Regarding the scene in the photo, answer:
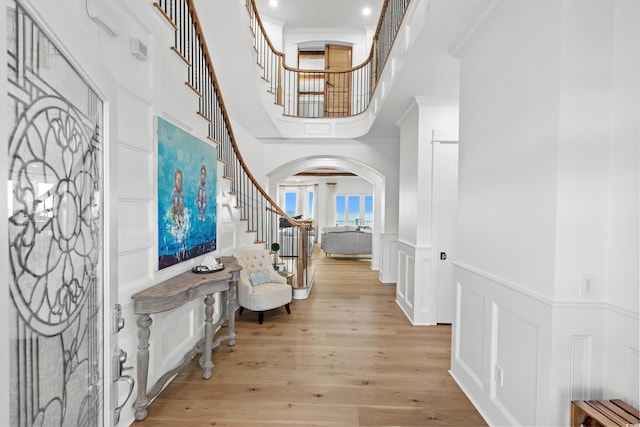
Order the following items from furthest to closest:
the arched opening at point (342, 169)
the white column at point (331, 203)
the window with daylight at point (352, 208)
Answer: the window with daylight at point (352, 208) → the white column at point (331, 203) → the arched opening at point (342, 169)

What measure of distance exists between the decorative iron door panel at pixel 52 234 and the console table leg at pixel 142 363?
0.90 metres

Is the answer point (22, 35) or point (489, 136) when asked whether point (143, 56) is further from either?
point (489, 136)

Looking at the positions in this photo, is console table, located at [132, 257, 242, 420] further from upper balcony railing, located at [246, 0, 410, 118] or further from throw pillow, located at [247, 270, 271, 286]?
upper balcony railing, located at [246, 0, 410, 118]

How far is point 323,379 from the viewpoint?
2602 millimetres

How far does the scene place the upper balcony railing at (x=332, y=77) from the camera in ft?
14.0

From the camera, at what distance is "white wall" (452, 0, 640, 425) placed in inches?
57.3

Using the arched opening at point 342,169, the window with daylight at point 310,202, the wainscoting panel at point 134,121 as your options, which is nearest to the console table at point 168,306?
the wainscoting panel at point 134,121

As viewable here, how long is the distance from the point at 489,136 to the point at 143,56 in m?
2.40

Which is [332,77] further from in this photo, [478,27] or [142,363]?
[142,363]

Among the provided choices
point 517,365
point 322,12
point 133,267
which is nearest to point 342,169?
point 322,12

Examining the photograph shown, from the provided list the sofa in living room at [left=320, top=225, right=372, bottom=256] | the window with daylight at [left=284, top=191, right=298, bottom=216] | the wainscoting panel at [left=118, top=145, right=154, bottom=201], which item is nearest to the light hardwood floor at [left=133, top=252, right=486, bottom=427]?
the wainscoting panel at [left=118, top=145, right=154, bottom=201]

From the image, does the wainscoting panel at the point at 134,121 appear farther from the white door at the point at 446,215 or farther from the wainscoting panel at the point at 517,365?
the white door at the point at 446,215

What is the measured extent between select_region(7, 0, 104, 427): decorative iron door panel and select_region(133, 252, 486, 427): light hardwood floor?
1.29 m

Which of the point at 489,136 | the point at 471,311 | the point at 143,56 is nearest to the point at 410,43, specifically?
the point at 489,136
